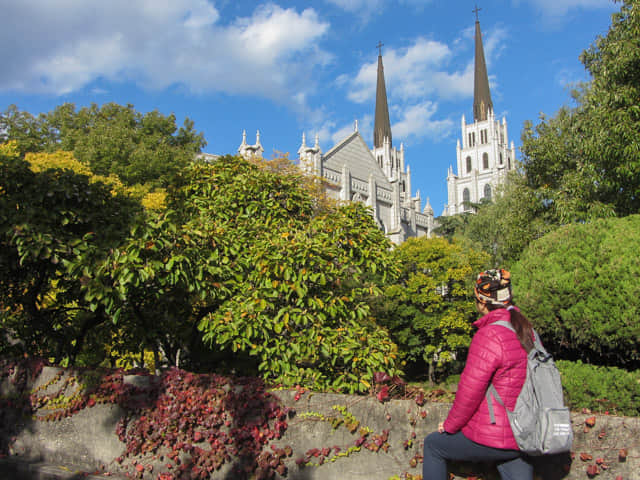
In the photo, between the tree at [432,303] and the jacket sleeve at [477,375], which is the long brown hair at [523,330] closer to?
the jacket sleeve at [477,375]

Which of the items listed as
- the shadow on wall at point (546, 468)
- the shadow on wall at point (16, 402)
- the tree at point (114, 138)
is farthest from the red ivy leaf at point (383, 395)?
the tree at point (114, 138)

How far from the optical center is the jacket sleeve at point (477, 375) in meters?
2.84

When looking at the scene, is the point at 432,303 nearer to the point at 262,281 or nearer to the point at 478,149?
the point at 262,281

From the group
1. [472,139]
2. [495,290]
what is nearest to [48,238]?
[495,290]

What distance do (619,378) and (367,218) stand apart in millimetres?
4422

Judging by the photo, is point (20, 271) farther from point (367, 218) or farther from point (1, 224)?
point (367, 218)

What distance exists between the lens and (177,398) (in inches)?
189

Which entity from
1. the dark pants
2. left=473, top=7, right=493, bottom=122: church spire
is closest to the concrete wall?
the dark pants

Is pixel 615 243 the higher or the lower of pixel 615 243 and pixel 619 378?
the higher

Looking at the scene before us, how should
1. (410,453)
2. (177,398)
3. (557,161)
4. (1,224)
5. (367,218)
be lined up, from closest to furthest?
1. (410,453)
2. (177,398)
3. (1,224)
4. (367,218)
5. (557,161)

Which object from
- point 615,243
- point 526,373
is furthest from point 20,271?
point 615,243

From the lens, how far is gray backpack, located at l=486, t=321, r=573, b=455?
8.96ft

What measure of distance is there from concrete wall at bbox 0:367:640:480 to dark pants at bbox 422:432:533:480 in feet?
1.88

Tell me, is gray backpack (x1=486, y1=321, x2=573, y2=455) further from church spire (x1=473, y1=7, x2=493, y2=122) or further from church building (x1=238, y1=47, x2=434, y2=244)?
church spire (x1=473, y1=7, x2=493, y2=122)
